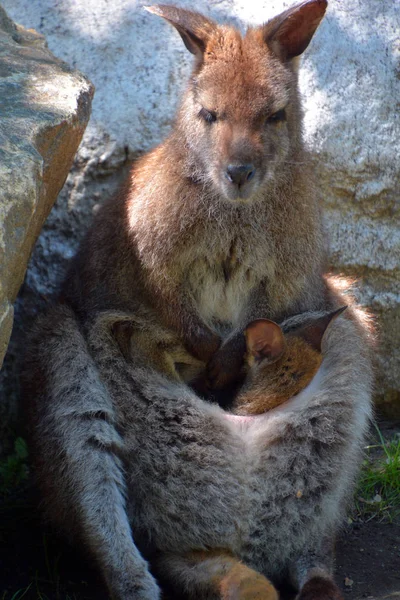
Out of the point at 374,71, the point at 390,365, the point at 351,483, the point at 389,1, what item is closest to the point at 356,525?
the point at 351,483

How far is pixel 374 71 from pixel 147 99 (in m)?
1.50

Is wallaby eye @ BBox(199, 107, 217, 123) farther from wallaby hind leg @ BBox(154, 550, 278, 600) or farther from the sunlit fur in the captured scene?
wallaby hind leg @ BBox(154, 550, 278, 600)

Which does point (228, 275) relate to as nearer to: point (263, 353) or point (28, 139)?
point (263, 353)

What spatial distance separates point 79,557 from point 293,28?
300 cm

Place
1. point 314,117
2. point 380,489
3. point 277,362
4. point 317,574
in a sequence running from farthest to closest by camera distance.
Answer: point 314,117 < point 380,489 < point 277,362 < point 317,574

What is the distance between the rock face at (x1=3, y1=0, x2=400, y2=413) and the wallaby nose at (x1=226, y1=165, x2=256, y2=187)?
1.62 metres

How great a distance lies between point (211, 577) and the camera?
13.4 feet

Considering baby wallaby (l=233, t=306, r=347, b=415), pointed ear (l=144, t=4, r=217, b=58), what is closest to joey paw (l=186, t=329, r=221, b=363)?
baby wallaby (l=233, t=306, r=347, b=415)

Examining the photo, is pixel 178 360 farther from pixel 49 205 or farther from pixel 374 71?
pixel 374 71

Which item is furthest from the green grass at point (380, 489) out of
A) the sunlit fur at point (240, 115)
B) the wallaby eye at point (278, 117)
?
the wallaby eye at point (278, 117)

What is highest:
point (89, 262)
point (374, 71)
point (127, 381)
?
Answer: point (374, 71)

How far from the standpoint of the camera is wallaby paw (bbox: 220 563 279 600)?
382 centimetres

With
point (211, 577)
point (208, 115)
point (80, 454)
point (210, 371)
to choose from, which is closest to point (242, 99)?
point (208, 115)

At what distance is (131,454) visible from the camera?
4441mm
